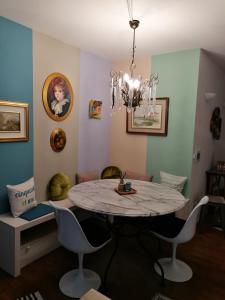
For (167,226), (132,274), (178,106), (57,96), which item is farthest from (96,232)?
(178,106)

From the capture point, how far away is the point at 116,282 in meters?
2.21

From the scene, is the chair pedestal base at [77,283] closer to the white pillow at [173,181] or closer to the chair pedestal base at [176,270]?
the chair pedestal base at [176,270]

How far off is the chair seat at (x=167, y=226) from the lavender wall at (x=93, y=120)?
1.53 m

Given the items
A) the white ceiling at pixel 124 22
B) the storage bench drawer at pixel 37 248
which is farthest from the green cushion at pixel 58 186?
the white ceiling at pixel 124 22

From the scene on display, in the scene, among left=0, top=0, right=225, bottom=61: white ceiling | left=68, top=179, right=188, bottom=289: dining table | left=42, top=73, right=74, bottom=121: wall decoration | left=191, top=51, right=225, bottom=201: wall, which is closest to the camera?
left=68, top=179, right=188, bottom=289: dining table

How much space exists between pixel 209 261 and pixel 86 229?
1514 millimetres

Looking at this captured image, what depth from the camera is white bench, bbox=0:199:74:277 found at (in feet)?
7.33

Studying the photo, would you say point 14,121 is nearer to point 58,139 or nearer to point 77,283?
point 58,139

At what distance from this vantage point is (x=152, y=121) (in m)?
3.56

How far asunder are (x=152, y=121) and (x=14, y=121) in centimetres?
201

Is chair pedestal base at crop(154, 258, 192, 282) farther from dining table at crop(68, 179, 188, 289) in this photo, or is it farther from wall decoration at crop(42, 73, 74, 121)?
wall decoration at crop(42, 73, 74, 121)

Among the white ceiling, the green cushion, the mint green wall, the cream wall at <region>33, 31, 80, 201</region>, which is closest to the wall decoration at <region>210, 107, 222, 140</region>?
the mint green wall

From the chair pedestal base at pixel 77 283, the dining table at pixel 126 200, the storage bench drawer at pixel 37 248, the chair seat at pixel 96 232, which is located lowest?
the chair pedestal base at pixel 77 283

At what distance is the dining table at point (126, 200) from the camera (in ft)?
6.26
